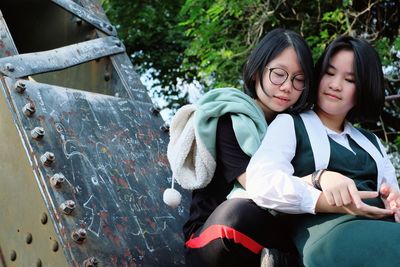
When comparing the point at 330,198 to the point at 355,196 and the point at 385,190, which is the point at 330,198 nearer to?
the point at 355,196

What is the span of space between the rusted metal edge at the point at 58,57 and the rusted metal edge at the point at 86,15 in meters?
0.07

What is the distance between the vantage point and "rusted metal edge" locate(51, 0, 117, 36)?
3316 mm

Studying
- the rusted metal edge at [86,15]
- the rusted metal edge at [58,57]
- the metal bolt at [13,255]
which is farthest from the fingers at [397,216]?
the rusted metal edge at [86,15]

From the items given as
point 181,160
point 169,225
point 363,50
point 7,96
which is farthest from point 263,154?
point 7,96

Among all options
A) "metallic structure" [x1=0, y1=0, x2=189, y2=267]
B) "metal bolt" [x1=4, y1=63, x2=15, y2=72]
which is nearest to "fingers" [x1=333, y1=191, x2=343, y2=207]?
"metallic structure" [x1=0, y1=0, x2=189, y2=267]

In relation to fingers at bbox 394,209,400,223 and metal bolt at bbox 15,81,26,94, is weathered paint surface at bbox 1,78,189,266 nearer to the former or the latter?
metal bolt at bbox 15,81,26,94

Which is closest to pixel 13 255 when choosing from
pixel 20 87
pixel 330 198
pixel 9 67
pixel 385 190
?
pixel 20 87

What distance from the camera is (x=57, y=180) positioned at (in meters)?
2.33

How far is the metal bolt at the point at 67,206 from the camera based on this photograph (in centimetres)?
229

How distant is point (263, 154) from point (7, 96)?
1.13m

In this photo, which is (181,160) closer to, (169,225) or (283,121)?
(283,121)

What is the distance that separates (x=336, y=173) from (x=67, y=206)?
980 millimetres

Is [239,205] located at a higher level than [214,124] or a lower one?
lower

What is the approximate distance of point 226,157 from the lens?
2.13m
